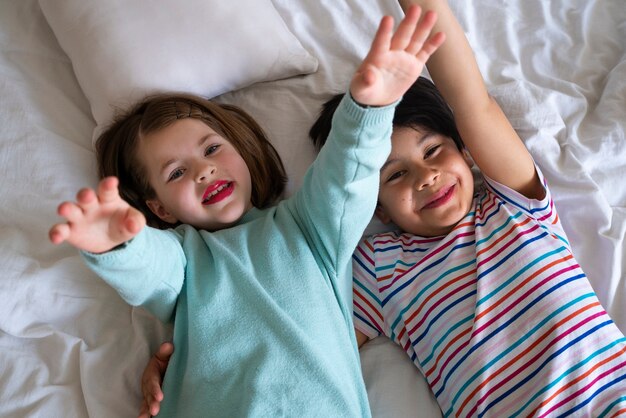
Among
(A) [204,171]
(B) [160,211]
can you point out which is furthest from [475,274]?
(B) [160,211]

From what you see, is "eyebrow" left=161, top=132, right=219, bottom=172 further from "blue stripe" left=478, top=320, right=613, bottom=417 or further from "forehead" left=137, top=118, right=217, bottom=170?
"blue stripe" left=478, top=320, right=613, bottom=417

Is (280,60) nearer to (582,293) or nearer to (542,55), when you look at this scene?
(542,55)

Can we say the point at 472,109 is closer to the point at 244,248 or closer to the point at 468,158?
the point at 468,158

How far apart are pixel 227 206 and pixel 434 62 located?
46cm

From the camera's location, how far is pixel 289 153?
4.42ft

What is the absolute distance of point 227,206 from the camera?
1.14 m

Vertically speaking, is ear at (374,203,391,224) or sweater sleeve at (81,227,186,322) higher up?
sweater sleeve at (81,227,186,322)

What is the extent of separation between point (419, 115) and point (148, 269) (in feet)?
1.94

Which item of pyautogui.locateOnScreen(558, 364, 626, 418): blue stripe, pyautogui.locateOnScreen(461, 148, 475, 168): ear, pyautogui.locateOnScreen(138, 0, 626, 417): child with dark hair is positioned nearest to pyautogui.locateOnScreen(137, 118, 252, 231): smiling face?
pyautogui.locateOnScreen(138, 0, 626, 417): child with dark hair

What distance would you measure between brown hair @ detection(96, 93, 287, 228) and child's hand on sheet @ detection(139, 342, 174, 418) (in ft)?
0.98

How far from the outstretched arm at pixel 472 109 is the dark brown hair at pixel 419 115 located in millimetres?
83

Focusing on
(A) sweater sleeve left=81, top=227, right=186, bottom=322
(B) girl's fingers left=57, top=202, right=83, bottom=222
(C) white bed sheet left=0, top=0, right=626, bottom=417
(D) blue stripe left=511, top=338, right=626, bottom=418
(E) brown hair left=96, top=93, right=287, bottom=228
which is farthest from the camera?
(E) brown hair left=96, top=93, right=287, bottom=228

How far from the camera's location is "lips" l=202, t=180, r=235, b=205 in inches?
44.7

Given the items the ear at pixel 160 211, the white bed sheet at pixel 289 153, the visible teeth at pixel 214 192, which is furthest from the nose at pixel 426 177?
the ear at pixel 160 211
